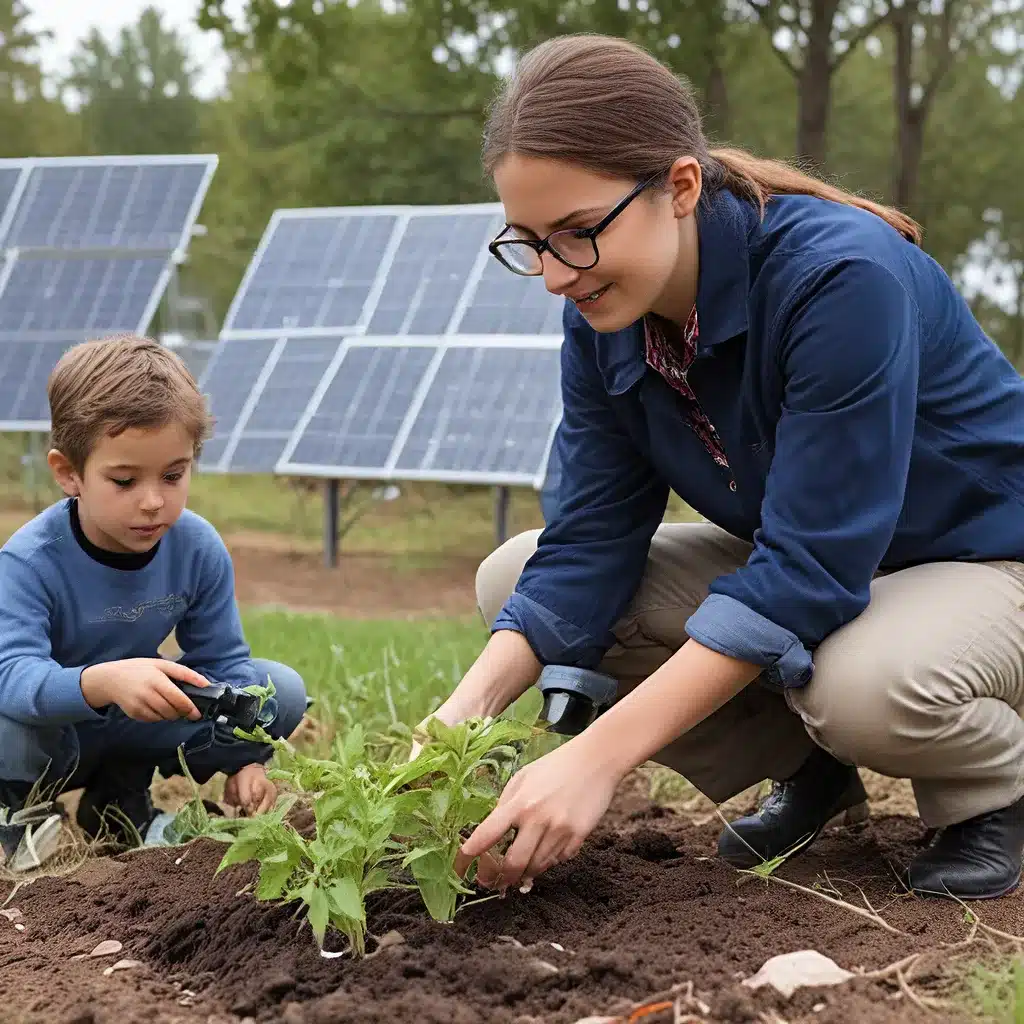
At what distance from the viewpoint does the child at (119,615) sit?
264 cm

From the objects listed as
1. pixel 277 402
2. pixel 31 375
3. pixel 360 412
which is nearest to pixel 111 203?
pixel 31 375

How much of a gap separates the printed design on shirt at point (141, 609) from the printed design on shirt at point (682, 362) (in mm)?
1145

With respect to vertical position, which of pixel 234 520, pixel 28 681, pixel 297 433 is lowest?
pixel 234 520

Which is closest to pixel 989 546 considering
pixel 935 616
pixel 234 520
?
pixel 935 616

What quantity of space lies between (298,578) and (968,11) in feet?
41.1

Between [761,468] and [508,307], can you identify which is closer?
[761,468]

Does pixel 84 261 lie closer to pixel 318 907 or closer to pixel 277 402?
pixel 277 402

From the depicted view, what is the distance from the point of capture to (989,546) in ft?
7.93

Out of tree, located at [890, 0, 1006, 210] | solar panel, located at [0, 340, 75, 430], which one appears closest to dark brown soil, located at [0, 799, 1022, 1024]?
solar panel, located at [0, 340, 75, 430]

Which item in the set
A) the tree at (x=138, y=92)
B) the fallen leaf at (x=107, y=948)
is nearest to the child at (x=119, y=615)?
the fallen leaf at (x=107, y=948)

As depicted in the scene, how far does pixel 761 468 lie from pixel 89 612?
137cm

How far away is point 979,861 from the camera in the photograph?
237cm

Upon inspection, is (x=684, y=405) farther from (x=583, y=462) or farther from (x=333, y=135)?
(x=333, y=135)

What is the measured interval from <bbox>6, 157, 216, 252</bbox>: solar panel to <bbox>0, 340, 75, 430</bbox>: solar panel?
44.7 inches
